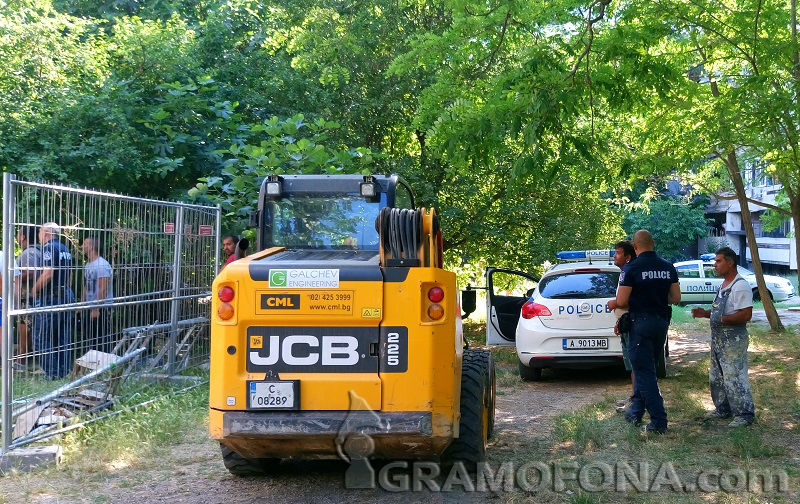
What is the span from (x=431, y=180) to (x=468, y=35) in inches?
272

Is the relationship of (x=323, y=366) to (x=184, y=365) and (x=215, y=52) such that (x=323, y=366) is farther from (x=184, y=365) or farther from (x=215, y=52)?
(x=215, y=52)

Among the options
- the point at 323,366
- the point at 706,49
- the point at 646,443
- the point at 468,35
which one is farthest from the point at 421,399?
the point at 706,49

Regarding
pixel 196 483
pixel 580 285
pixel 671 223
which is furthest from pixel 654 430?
pixel 671 223

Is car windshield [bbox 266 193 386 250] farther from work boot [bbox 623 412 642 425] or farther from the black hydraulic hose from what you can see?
work boot [bbox 623 412 642 425]

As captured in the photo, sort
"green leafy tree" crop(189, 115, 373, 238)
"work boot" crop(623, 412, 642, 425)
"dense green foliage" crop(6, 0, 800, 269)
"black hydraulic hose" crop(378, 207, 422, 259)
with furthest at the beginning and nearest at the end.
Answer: "green leafy tree" crop(189, 115, 373, 238), "dense green foliage" crop(6, 0, 800, 269), "work boot" crop(623, 412, 642, 425), "black hydraulic hose" crop(378, 207, 422, 259)

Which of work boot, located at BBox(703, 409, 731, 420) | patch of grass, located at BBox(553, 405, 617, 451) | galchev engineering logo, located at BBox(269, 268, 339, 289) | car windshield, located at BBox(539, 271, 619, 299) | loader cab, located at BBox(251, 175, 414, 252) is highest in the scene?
loader cab, located at BBox(251, 175, 414, 252)

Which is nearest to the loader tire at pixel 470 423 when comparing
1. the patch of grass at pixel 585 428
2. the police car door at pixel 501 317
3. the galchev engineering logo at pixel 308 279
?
the patch of grass at pixel 585 428

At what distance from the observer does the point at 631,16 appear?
998 cm

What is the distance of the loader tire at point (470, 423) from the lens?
6.50 metres

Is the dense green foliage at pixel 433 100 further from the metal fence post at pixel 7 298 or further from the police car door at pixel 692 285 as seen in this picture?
the police car door at pixel 692 285

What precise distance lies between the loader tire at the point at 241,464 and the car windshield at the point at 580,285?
246 inches

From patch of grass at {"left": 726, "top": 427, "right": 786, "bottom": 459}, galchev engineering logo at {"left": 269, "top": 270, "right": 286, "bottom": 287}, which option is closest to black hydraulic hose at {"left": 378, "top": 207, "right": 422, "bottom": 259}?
galchev engineering logo at {"left": 269, "top": 270, "right": 286, "bottom": 287}

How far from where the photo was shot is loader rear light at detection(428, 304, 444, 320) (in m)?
5.80

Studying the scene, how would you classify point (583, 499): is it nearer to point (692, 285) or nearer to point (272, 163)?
point (272, 163)
